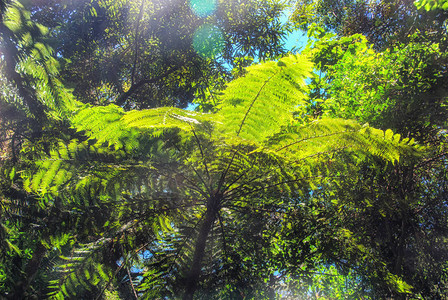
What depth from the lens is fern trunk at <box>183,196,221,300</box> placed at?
1.83 m

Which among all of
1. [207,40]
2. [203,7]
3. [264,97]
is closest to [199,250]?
[264,97]

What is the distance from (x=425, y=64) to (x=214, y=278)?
389 cm

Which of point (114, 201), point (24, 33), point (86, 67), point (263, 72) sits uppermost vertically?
point (86, 67)

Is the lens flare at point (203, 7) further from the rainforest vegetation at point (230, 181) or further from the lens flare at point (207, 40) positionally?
the rainforest vegetation at point (230, 181)

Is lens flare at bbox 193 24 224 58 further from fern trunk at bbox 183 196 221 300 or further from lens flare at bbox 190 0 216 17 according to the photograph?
fern trunk at bbox 183 196 221 300

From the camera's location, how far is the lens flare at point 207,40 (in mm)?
6199

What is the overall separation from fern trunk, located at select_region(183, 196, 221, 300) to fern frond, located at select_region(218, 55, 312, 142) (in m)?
0.62

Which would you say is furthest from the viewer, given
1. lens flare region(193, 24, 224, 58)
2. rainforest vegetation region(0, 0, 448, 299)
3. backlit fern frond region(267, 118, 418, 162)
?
lens flare region(193, 24, 224, 58)

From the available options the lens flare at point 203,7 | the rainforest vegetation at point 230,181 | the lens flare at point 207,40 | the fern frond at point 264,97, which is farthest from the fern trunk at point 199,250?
the lens flare at point 203,7

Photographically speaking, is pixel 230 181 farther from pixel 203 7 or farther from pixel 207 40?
pixel 203 7

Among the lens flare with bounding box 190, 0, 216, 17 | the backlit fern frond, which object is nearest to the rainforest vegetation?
the backlit fern frond

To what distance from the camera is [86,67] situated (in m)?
6.19

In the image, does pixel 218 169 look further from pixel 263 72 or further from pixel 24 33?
pixel 24 33

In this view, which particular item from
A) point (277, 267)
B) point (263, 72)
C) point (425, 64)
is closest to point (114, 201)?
point (263, 72)
